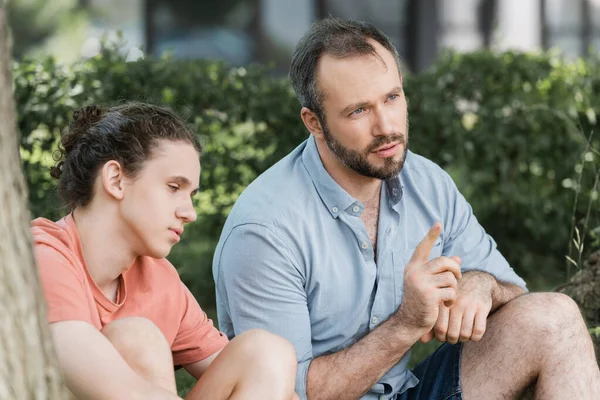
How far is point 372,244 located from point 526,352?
566mm

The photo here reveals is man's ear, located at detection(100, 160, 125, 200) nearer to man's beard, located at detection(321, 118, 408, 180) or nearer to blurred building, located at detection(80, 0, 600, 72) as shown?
man's beard, located at detection(321, 118, 408, 180)

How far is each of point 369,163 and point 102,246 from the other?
3.02ft

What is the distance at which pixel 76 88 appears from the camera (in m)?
5.32

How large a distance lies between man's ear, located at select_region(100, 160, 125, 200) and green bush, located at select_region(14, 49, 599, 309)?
2.48 metres

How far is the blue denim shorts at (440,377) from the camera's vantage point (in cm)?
338

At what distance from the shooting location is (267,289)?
3.15 meters

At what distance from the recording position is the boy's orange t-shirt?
258 cm

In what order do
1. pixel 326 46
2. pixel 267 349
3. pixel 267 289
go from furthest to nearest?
pixel 326 46 → pixel 267 289 → pixel 267 349

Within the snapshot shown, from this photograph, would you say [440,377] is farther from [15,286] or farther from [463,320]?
[15,286]

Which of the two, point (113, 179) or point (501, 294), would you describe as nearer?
point (113, 179)

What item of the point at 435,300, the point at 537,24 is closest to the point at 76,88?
the point at 435,300

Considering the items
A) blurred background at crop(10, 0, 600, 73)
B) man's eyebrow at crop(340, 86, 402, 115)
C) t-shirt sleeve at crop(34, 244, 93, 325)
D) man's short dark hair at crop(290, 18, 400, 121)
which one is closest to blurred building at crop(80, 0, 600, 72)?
blurred background at crop(10, 0, 600, 73)

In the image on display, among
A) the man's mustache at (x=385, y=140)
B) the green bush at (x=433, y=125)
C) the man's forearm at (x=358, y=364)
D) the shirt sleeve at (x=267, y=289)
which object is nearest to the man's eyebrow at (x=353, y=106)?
the man's mustache at (x=385, y=140)

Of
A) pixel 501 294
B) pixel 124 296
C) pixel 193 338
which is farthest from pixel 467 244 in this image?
A: pixel 124 296
